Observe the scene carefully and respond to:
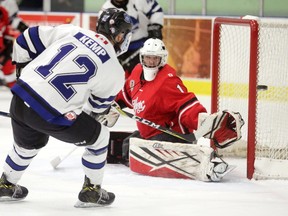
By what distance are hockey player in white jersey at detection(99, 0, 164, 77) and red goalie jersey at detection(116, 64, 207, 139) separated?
2001 mm

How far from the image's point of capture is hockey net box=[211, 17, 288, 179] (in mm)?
4711

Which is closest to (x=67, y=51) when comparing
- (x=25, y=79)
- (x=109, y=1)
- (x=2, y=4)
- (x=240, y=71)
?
(x=25, y=79)

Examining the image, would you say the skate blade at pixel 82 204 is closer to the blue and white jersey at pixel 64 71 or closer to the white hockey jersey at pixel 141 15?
the blue and white jersey at pixel 64 71

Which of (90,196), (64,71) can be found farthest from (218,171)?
(64,71)

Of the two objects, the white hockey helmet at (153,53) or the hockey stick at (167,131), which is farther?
the white hockey helmet at (153,53)

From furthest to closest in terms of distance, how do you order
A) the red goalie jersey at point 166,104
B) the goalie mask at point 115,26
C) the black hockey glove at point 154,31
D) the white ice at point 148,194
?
the black hockey glove at point 154,31 → the red goalie jersey at point 166,104 → the white ice at point 148,194 → the goalie mask at point 115,26

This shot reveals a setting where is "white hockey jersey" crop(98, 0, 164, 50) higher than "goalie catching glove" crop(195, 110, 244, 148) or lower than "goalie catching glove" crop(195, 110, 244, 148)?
higher

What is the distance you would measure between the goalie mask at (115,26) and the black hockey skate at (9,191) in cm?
76

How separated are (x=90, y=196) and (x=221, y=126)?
1.09 meters

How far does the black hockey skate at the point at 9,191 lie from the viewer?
3.95 metres

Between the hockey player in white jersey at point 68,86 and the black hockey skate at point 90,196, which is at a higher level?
the hockey player in white jersey at point 68,86

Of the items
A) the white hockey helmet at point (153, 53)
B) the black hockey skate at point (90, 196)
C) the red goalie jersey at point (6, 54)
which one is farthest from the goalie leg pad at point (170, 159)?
the red goalie jersey at point (6, 54)

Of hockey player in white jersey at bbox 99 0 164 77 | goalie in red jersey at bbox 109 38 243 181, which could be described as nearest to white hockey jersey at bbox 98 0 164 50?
hockey player in white jersey at bbox 99 0 164 77

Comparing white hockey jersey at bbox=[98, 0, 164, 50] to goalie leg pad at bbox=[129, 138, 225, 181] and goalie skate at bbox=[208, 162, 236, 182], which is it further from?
goalie skate at bbox=[208, 162, 236, 182]
